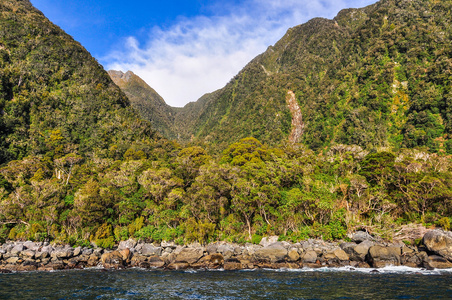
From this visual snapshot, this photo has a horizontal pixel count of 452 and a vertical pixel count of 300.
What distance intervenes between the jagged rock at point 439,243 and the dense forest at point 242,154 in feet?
22.3

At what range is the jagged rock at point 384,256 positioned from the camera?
36.3 m

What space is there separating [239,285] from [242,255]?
1720cm

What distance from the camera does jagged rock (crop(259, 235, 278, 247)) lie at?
153 feet

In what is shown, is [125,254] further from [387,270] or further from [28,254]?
[387,270]

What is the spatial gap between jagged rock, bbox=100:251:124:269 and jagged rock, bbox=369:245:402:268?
40414 mm

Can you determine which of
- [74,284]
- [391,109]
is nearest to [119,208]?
[74,284]

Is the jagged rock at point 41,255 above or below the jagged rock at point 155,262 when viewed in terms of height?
above

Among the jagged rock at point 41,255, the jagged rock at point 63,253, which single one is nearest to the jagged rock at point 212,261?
the jagged rock at point 63,253

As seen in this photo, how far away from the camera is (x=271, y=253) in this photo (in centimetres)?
4166

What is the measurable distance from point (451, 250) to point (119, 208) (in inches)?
2290

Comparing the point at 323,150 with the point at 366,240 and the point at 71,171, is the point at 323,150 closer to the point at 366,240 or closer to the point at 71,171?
the point at 366,240

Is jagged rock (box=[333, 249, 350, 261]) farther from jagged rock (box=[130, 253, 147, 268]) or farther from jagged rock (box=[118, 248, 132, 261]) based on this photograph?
jagged rock (box=[118, 248, 132, 261])

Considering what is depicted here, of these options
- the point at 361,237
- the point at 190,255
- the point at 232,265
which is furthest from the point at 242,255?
the point at 361,237

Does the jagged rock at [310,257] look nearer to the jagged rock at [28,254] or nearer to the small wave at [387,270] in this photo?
the small wave at [387,270]
